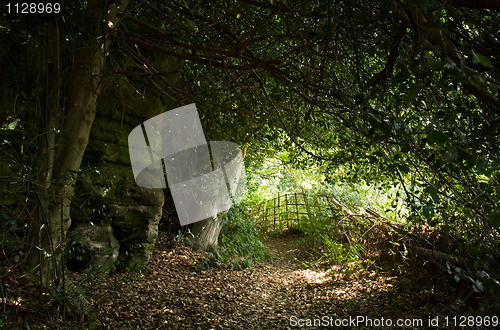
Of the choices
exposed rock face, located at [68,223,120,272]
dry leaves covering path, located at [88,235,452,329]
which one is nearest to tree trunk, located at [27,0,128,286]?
dry leaves covering path, located at [88,235,452,329]

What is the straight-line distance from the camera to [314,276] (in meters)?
4.78

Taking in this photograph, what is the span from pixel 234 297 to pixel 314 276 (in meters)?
1.43

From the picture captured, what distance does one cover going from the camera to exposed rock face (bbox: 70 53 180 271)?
3.86 metres

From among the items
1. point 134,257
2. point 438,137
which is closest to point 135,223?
point 134,257

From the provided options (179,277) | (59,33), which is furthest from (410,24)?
(179,277)

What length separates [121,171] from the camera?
4.19 metres

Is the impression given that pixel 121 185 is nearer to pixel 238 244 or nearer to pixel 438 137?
pixel 238 244

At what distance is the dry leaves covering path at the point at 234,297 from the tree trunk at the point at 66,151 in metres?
0.74

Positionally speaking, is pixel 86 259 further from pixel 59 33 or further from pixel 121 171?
pixel 59 33

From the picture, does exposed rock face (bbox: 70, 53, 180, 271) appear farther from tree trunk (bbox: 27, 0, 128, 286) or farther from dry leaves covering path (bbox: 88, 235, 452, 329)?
tree trunk (bbox: 27, 0, 128, 286)

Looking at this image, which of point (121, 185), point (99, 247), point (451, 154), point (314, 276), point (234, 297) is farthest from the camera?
point (314, 276)

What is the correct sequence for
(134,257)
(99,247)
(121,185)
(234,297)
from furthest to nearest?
1. (134,257)
2. (121,185)
3. (234,297)
4. (99,247)

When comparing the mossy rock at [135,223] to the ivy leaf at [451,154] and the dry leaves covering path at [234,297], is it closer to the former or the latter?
the dry leaves covering path at [234,297]

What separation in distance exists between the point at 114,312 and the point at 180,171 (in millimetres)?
2781
